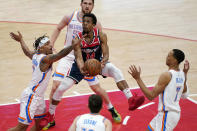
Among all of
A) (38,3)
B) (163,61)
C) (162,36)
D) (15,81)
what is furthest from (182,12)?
(15,81)

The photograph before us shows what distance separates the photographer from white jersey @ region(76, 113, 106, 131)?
4617 mm

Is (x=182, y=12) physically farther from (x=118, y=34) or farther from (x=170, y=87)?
(x=170, y=87)

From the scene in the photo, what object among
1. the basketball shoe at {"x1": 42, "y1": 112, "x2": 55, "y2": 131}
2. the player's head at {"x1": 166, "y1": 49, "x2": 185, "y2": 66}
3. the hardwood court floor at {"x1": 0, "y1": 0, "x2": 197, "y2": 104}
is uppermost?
the player's head at {"x1": 166, "y1": 49, "x2": 185, "y2": 66}

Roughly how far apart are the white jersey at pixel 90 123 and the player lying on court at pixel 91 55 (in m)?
2.11

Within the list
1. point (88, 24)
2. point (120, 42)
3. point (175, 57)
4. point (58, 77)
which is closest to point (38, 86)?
point (58, 77)

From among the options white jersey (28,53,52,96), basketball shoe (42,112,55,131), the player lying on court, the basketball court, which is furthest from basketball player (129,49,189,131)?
basketball shoe (42,112,55,131)

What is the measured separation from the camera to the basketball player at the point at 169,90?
220 inches

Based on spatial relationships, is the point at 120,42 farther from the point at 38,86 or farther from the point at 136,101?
the point at 38,86

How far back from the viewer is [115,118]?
752 centimetres

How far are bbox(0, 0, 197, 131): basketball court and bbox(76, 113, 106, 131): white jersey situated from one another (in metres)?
2.67

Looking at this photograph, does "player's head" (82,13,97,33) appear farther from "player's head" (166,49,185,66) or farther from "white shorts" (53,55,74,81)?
"player's head" (166,49,185,66)

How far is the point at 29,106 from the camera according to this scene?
6363 millimetres

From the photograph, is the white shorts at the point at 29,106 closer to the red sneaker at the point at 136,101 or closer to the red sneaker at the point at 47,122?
the red sneaker at the point at 47,122

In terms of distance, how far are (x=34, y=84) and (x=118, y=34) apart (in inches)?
317
